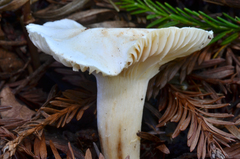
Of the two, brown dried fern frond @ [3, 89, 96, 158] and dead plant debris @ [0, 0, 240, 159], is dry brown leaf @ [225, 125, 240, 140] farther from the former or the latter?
brown dried fern frond @ [3, 89, 96, 158]

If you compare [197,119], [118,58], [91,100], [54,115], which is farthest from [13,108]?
[197,119]

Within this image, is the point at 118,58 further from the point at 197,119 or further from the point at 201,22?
the point at 201,22

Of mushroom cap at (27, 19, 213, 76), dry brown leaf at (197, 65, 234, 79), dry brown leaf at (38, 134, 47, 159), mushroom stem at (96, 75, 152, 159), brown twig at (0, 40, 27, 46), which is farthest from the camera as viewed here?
brown twig at (0, 40, 27, 46)

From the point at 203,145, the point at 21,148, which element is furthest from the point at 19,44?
the point at 203,145

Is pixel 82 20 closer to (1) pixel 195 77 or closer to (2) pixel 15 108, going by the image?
(2) pixel 15 108

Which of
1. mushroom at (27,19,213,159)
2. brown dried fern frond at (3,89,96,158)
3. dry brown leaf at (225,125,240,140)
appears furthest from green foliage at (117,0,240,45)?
brown dried fern frond at (3,89,96,158)

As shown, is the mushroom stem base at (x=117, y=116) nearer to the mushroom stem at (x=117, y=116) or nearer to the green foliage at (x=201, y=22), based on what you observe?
the mushroom stem at (x=117, y=116)
